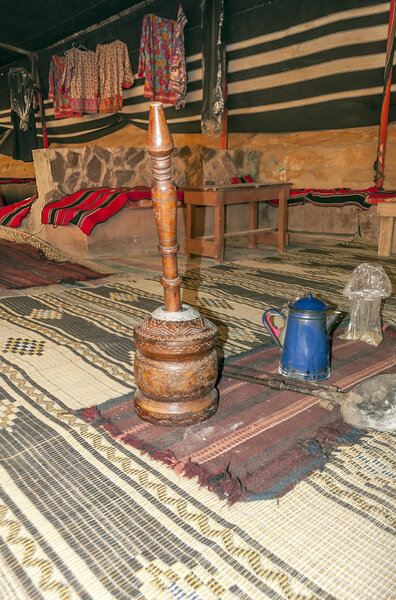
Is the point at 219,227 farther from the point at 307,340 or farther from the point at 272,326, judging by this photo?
the point at 307,340

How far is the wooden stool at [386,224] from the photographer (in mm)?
4273

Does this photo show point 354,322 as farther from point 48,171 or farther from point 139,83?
point 139,83

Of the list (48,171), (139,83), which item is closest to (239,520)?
(48,171)

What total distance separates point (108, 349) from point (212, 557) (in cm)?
128

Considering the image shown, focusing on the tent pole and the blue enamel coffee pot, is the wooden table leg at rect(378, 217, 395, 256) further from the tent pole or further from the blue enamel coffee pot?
the blue enamel coffee pot

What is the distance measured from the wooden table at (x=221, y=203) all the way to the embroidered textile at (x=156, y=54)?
Result: 10.5ft

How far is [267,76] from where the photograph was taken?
6273 millimetres

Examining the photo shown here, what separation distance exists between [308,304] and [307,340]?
13 centimetres

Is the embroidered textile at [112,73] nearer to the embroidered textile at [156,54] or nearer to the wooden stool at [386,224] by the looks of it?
the embroidered textile at [156,54]

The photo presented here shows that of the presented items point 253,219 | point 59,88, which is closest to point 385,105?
point 253,219

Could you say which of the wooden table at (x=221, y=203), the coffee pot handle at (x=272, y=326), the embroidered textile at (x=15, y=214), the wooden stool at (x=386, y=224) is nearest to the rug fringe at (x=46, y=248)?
the embroidered textile at (x=15, y=214)

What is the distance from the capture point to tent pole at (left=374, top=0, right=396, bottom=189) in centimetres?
502

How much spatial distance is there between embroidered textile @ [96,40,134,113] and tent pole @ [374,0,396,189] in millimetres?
4231

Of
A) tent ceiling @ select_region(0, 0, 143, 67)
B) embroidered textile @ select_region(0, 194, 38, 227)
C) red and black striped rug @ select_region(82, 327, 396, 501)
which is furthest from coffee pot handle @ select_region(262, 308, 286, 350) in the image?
tent ceiling @ select_region(0, 0, 143, 67)
